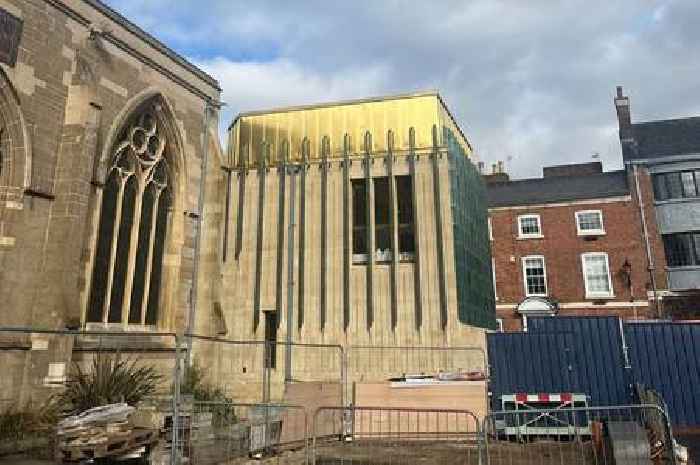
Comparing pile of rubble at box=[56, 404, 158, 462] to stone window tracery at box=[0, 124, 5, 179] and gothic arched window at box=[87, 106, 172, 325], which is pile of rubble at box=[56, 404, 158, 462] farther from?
stone window tracery at box=[0, 124, 5, 179]

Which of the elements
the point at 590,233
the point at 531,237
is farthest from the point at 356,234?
the point at 590,233

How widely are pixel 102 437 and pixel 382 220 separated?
A: 36.5 feet

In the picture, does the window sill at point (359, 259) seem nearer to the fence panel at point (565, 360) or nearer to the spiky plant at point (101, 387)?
the fence panel at point (565, 360)

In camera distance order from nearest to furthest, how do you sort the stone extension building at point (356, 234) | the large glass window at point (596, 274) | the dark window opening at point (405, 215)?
the stone extension building at point (356, 234) < the dark window opening at point (405, 215) < the large glass window at point (596, 274)

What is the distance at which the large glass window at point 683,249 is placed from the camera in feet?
86.5

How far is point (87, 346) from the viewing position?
12203 mm

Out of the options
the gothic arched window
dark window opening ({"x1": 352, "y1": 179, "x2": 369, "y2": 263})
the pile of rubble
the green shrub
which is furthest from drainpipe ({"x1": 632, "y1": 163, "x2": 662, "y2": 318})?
the pile of rubble

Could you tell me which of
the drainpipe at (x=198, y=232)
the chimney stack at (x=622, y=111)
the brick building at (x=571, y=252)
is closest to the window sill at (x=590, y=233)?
the brick building at (x=571, y=252)

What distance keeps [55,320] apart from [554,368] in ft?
39.2

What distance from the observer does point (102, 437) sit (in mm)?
8266

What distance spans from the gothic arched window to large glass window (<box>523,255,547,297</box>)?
20833 millimetres

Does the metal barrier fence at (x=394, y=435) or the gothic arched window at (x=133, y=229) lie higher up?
the gothic arched window at (x=133, y=229)

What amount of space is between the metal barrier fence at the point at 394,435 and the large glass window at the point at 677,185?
21.9 meters

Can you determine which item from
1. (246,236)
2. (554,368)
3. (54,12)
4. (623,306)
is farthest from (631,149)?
(54,12)
